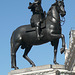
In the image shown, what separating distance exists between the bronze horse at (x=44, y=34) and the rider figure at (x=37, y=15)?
243 millimetres

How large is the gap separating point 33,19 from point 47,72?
11.2 feet

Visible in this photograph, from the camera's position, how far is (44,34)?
17.7 metres

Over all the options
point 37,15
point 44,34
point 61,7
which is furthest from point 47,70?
point 61,7

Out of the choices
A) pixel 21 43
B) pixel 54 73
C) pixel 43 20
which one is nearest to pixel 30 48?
pixel 21 43

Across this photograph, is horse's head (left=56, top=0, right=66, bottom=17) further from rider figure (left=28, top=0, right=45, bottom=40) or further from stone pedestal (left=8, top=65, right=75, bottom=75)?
stone pedestal (left=8, top=65, right=75, bottom=75)

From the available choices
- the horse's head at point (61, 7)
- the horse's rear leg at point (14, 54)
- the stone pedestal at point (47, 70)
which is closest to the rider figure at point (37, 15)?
the horse's head at point (61, 7)

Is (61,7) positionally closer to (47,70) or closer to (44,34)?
(44,34)

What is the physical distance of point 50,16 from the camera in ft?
59.5

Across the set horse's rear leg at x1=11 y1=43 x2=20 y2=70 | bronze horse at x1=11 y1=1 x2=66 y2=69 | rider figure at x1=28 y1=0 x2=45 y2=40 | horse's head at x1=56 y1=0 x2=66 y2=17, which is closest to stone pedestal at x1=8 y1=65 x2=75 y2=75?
bronze horse at x1=11 y1=1 x2=66 y2=69

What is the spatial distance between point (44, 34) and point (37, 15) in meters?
1.32

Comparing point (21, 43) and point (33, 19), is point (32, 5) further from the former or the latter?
point (21, 43)

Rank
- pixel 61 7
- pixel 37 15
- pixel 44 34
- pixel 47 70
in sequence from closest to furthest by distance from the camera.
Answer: pixel 47 70, pixel 44 34, pixel 61 7, pixel 37 15

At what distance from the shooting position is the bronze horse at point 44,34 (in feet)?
57.5

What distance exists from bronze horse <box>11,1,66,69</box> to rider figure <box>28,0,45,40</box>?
243 mm
